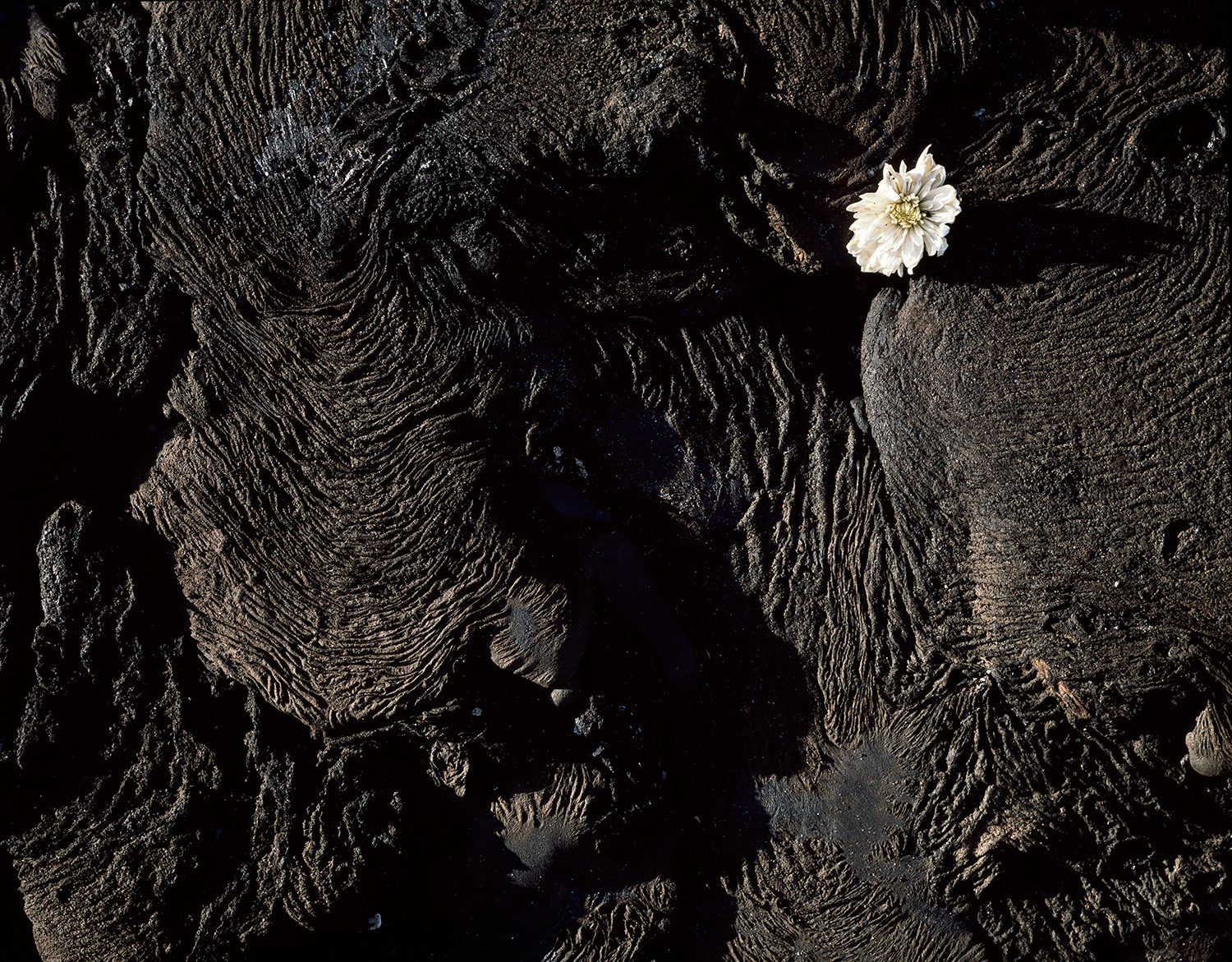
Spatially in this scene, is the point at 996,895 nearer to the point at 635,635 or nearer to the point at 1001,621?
the point at 1001,621

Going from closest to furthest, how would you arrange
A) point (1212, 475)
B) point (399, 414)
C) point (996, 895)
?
1. point (1212, 475)
2. point (399, 414)
3. point (996, 895)

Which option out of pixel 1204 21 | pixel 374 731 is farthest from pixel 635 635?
pixel 1204 21

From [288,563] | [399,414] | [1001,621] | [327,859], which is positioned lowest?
[1001,621]

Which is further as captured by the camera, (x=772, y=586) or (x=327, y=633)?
(x=772, y=586)

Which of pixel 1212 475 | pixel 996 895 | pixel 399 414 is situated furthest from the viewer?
pixel 996 895

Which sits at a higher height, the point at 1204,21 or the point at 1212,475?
the point at 1204,21
